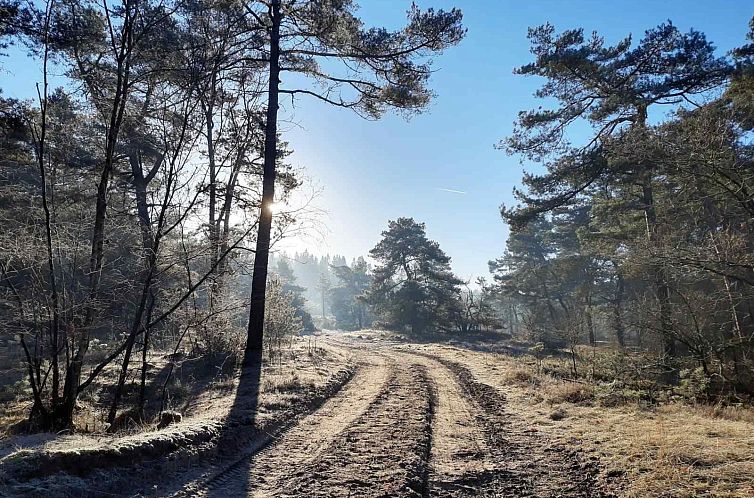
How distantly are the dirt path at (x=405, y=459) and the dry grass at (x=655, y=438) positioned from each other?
0.37 metres

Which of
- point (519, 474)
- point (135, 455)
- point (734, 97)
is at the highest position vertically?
point (734, 97)

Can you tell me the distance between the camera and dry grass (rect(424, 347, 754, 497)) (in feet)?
12.3

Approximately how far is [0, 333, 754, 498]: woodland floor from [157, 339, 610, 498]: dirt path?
Answer: 0.05ft

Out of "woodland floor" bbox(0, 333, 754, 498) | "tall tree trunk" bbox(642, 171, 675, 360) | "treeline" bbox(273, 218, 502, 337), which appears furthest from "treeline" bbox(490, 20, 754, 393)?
"treeline" bbox(273, 218, 502, 337)

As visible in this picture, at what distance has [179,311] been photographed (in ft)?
27.5

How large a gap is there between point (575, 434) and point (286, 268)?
7802cm

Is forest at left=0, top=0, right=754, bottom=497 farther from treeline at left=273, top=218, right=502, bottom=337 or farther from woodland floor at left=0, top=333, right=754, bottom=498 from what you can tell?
treeline at left=273, top=218, right=502, bottom=337

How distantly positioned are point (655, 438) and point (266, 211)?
8916 mm

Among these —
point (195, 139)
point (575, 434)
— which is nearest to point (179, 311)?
point (195, 139)

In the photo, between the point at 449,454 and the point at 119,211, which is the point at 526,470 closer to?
the point at 449,454

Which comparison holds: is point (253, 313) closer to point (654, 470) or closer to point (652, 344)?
point (654, 470)

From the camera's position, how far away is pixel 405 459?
4625 millimetres

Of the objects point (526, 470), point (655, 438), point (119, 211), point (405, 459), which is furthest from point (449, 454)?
point (119, 211)

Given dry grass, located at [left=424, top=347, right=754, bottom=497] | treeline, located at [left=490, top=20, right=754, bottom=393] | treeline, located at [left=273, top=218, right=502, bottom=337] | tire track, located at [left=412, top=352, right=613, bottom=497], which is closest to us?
dry grass, located at [left=424, top=347, right=754, bottom=497]
